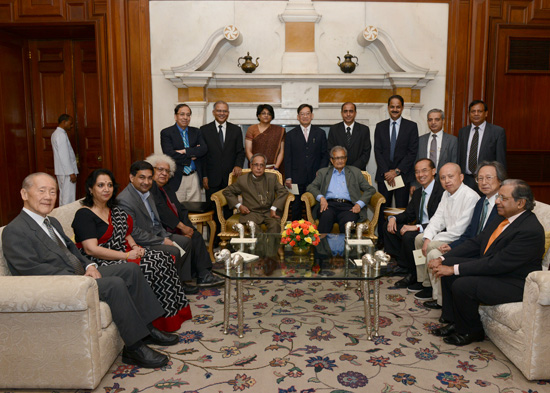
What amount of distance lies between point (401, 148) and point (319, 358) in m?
3.14

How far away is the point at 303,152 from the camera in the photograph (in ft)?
18.5

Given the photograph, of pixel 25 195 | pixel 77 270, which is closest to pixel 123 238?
pixel 77 270

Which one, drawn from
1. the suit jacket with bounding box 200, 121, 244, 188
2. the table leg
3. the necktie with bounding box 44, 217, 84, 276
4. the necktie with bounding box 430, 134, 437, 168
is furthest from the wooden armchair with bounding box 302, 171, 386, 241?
the necktie with bounding box 44, 217, 84, 276

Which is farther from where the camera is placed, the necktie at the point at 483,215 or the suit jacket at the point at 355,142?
→ the suit jacket at the point at 355,142

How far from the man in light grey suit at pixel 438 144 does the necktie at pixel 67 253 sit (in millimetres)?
3585

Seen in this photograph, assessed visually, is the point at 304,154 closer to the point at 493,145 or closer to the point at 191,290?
the point at 493,145

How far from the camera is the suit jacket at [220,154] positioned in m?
5.66

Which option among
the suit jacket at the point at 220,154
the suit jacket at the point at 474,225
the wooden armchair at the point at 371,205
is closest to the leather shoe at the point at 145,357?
the suit jacket at the point at 474,225

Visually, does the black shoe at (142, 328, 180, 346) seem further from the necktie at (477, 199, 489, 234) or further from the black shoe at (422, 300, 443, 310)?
the necktie at (477, 199, 489, 234)

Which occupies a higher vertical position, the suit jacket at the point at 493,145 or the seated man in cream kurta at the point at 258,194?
the suit jacket at the point at 493,145

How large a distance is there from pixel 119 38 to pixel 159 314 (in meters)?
4.28

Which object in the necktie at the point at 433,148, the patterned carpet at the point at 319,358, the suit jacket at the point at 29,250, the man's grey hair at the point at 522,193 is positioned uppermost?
the necktie at the point at 433,148

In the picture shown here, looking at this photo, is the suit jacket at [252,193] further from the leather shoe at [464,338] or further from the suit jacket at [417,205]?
the leather shoe at [464,338]

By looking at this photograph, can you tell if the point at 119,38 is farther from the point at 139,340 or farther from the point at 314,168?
the point at 139,340
